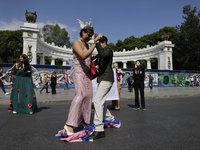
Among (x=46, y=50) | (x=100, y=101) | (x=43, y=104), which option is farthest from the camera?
(x=46, y=50)

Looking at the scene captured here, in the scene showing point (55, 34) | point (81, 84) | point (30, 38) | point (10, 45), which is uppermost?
point (55, 34)

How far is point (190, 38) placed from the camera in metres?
35.0

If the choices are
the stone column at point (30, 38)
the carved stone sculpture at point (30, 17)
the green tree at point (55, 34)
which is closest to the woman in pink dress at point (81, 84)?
the stone column at point (30, 38)

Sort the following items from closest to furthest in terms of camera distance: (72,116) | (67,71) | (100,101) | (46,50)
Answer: (72,116)
(100,101)
(67,71)
(46,50)

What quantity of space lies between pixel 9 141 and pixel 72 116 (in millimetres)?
1123

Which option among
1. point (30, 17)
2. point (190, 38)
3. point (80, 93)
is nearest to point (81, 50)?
point (80, 93)

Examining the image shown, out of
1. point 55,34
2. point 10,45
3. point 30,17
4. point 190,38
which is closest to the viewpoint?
point 30,17

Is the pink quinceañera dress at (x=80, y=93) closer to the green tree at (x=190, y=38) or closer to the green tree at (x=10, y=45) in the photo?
the green tree at (x=190, y=38)

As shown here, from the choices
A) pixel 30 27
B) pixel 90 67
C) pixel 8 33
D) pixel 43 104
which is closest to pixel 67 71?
pixel 30 27

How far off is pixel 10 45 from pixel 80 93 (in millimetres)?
47679

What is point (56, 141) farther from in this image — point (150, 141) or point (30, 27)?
point (30, 27)

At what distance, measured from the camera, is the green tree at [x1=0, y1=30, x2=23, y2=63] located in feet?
139

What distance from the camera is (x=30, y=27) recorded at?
2517 cm

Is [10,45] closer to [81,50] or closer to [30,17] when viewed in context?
[30,17]
